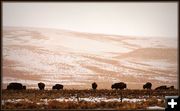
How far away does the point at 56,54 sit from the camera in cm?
602

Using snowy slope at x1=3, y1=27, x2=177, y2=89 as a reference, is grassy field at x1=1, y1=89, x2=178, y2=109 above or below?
below

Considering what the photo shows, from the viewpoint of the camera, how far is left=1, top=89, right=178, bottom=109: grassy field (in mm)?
5855

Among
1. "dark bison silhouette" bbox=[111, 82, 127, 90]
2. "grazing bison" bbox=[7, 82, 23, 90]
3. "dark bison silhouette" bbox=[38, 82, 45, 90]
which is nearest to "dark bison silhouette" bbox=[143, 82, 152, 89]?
"dark bison silhouette" bbox=[111, 82, 127, 90]

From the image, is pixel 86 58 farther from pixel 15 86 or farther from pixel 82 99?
pixel 15 86

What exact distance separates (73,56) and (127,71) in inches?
39.3

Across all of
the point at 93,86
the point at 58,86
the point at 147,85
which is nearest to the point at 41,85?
the point at 58,86

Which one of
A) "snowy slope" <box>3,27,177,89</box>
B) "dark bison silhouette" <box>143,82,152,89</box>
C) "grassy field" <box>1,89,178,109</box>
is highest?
"snowy slope" <box>3,27,177,89</box>

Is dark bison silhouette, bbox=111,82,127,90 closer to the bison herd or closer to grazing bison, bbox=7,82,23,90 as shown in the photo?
the bison herd

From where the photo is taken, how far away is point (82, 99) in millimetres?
5934

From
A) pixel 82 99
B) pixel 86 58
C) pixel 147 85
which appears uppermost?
pixel 86 58

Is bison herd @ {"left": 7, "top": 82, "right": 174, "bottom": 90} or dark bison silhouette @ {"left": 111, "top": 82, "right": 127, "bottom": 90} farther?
dark bison silhouette @ {"left": 111, "top": 82, "right": 127, "bottom": 90}

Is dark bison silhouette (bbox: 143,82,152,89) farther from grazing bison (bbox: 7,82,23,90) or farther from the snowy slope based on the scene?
grazing bison (bbox: 7,82,23,90)

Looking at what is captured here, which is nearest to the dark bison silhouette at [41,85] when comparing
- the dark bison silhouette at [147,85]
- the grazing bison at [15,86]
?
the grazing bison at [15,86]

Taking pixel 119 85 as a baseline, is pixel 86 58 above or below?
above
